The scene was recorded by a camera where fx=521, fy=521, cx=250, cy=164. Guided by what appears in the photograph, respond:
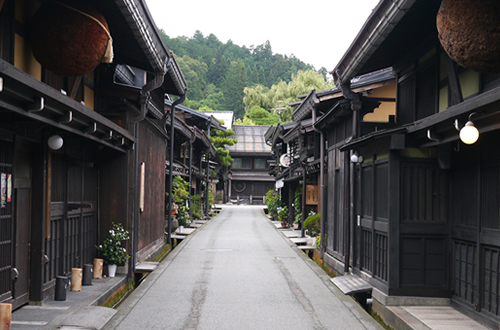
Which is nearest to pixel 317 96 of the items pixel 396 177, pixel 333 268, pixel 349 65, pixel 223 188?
pixel 333 268

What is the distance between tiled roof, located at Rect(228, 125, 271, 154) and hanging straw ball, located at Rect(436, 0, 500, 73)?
196 ft

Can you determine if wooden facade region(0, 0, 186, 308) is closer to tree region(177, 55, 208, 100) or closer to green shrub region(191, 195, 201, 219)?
green shrub region(191, 195, 201, 219)

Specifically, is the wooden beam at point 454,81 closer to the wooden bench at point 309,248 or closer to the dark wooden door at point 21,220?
the dark wooden door at point 21,220

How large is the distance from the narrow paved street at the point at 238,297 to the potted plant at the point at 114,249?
2.91 ft

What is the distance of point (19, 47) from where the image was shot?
834cm

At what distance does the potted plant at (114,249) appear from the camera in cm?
1305

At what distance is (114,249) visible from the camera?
13148mm

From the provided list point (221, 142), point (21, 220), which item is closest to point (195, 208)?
point (221, 142)

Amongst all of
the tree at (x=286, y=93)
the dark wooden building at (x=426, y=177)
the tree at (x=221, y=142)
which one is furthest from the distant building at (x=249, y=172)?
the dark wooden building at (x=426, y=177)

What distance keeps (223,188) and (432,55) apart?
187 ft

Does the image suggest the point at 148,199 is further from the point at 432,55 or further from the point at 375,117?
the point at 432,55

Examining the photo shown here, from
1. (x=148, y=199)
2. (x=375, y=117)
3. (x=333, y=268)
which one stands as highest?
(x=375, y=117)

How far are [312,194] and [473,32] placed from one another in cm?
2185

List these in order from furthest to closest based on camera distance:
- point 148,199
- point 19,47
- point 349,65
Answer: point 148,199
point 349,65
point 19,47
